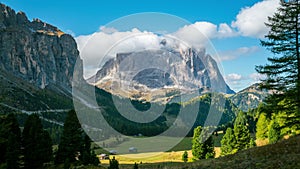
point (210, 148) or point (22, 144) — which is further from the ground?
point (22, 144)

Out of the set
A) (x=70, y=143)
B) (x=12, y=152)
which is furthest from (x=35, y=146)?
(x=70, y=143)

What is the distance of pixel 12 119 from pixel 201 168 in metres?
28.6

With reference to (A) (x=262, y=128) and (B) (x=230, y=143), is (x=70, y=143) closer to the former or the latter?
(B) (x=230, y=143)

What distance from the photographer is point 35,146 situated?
36.2 metres

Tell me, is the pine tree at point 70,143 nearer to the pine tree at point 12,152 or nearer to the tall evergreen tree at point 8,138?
the pine tree at point 12,152

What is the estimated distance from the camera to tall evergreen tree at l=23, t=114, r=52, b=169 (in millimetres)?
35719

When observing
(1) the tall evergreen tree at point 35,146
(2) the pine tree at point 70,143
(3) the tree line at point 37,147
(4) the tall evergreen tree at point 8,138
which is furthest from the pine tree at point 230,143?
(4) the tall evergreen tree at point 8,138

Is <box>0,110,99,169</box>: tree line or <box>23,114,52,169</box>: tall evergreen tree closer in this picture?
<box>0,110,99,169</box>: tree line

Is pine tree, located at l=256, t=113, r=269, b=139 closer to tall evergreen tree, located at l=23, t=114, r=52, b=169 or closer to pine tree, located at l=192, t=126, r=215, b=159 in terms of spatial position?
pine tree, located at l=192, t=126, r=215, b=159

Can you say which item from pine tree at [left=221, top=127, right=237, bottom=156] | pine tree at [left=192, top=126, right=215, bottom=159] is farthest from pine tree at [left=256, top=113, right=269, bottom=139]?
pine tree at [left=192, top=126, right=215, bottom=159]

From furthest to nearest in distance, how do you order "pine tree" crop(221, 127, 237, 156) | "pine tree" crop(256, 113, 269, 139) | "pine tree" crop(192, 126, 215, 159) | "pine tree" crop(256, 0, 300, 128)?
"pine tree" crop(256, 113, 269, 139)
"pine tree" crop(221, 127, 237, 156)
"pine tree" crop(192, 126, 215, 159)
"pine tree" crop(256, 0, 300, 128)

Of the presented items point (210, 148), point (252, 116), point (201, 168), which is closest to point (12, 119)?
point (201, 168)

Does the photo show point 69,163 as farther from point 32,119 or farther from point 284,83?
point 284,83

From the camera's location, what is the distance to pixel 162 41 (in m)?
39.1
